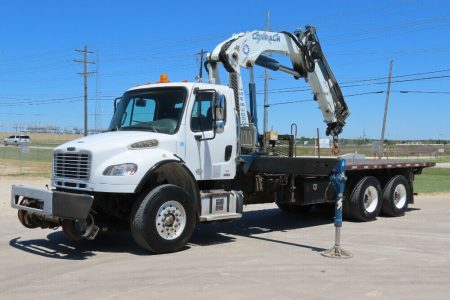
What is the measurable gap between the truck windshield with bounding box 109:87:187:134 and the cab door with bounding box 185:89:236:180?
250 mm

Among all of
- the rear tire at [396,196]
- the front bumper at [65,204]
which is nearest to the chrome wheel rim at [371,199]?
the rear tire at [396,196]

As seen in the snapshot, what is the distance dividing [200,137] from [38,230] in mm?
4080

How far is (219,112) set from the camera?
916cm

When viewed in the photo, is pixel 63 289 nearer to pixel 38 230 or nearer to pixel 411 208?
pixel 38 230

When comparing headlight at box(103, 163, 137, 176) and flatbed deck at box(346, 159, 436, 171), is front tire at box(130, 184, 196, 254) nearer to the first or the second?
headlight at box(103, 163, 137, 176)

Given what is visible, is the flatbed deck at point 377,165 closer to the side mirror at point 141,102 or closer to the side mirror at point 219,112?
the side mirror at point 219,112

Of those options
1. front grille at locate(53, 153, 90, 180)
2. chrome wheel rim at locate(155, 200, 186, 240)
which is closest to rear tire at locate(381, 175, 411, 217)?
chrome wheel rim at locate(155, 200, 186, 240)

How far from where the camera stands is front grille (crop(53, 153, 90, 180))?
8.18 metres

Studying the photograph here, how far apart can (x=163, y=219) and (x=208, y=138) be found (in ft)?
5.48

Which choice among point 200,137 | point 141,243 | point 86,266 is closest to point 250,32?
point 200,137

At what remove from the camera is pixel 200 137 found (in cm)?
918

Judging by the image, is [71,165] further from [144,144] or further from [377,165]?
[377,165]

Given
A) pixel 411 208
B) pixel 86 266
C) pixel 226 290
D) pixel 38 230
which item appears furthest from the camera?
pixel 411 208

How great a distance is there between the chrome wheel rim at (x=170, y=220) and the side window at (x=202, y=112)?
1.38 metres
